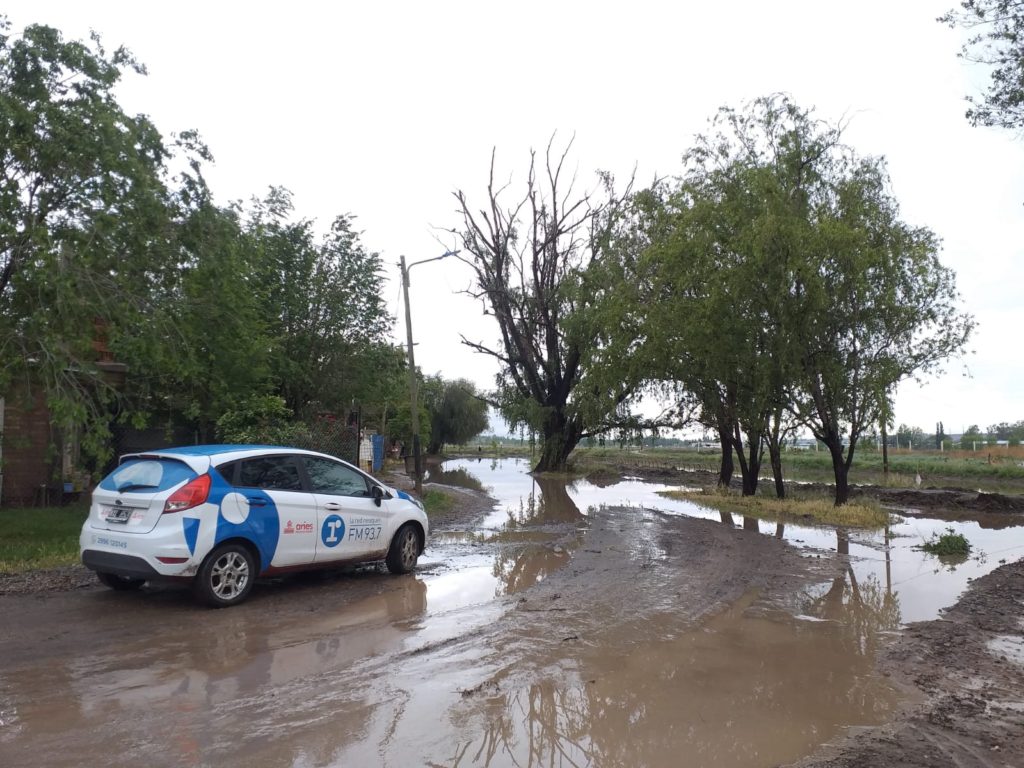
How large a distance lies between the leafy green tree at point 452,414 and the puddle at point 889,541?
118 feet

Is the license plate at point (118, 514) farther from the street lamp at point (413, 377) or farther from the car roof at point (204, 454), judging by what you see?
the street lamp at point (413, 377)

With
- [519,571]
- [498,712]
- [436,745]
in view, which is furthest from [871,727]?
[519,571]

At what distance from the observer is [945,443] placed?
61531 millimetres

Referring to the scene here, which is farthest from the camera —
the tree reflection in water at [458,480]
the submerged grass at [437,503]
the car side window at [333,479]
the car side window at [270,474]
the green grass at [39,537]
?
the tree reflection in water at [458,480]

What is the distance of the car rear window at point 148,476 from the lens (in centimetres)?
736

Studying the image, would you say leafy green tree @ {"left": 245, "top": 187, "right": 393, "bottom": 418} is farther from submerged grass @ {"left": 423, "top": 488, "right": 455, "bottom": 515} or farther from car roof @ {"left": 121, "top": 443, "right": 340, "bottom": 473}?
car roof @ {"left": 121, "top": 443, "right": 340, "bottom": 473}

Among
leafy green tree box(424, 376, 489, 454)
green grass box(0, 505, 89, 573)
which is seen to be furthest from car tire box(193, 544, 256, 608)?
leafy green tree box(424, 376, 489, 454)

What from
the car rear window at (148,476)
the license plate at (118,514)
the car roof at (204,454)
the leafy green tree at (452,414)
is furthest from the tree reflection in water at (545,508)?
the leafy green tree at (452,414)

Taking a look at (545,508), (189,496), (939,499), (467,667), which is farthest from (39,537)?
(939,499)

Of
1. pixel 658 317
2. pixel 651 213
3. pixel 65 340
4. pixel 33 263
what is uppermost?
pixel 651 213

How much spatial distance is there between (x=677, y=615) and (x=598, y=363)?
1909 cm

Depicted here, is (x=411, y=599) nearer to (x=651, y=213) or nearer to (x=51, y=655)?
(x=51, y=655)

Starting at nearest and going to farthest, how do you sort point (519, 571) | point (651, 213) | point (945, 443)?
point (519, 571)
point (651, 213)
point (945, 443)

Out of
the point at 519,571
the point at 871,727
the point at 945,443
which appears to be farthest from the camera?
the point at 945,443
